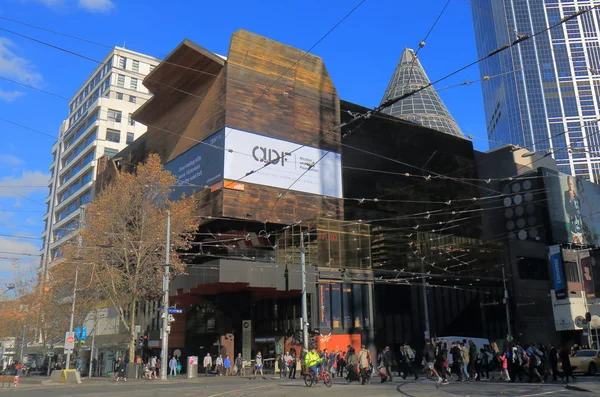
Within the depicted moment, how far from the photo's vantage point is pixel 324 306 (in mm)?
39188

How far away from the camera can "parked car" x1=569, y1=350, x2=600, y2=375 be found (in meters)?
24.8

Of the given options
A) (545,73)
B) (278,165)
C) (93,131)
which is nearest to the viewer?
(278,165)

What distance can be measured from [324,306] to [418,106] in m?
45.1

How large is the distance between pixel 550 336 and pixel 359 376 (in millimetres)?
36480

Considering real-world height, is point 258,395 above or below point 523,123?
below

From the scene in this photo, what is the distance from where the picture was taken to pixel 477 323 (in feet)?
164

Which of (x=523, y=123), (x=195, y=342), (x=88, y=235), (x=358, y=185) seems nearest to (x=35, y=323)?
(x=195, y=342)

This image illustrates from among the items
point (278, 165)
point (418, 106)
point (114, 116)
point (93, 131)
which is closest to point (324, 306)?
point (278, 165)

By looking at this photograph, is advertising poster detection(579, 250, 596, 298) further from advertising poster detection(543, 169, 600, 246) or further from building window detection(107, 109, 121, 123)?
building window detection(107, 109, 121, 123)

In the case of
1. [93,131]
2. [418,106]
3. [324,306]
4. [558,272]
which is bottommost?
[324,306]

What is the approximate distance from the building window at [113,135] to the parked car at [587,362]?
7195 cm

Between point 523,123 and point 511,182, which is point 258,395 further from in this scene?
point 523,123

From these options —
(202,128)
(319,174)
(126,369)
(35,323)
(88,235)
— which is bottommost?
(126,369)

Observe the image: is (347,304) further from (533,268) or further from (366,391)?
(366,391)
